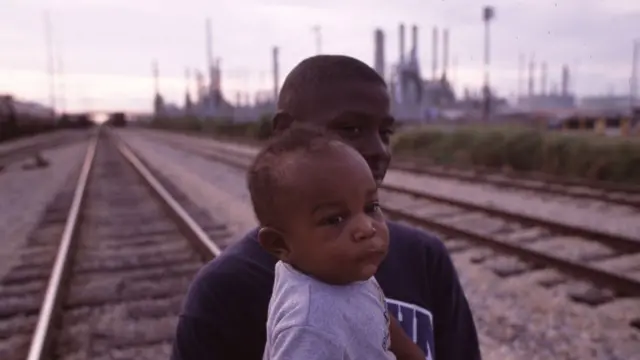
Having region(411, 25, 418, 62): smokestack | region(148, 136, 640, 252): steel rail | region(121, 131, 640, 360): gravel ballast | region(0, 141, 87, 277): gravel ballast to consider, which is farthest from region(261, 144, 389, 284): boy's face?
region(411, 25, 418, 62): smokestack

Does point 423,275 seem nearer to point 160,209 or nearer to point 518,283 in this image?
point 518,283

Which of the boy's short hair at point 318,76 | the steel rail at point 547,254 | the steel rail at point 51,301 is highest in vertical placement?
the boy's short hair at point 318,76

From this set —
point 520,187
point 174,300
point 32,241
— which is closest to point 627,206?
point 520,187

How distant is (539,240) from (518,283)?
6.05 feet

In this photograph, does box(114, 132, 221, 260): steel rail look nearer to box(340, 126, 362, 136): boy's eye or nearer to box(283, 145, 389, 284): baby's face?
box(340, 126, 362, 136): boy's eye

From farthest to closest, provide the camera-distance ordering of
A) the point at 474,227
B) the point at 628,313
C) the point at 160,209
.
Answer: the point at 160,209 → the point at 474,227 → the point at 628,313

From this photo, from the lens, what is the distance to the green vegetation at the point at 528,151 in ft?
46.1

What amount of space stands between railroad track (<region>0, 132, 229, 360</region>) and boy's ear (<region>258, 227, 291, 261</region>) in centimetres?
348

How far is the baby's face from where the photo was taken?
50.6 inches

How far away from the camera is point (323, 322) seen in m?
1.25

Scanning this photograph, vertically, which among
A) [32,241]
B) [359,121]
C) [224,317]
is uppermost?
[359,121]

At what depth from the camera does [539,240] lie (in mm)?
7578

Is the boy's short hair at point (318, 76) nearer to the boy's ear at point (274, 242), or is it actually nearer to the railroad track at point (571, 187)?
the boy's ear at point (274, 242)

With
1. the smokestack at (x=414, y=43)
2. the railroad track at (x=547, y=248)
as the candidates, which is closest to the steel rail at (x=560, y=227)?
the railroad track at (x=547, y=248)
